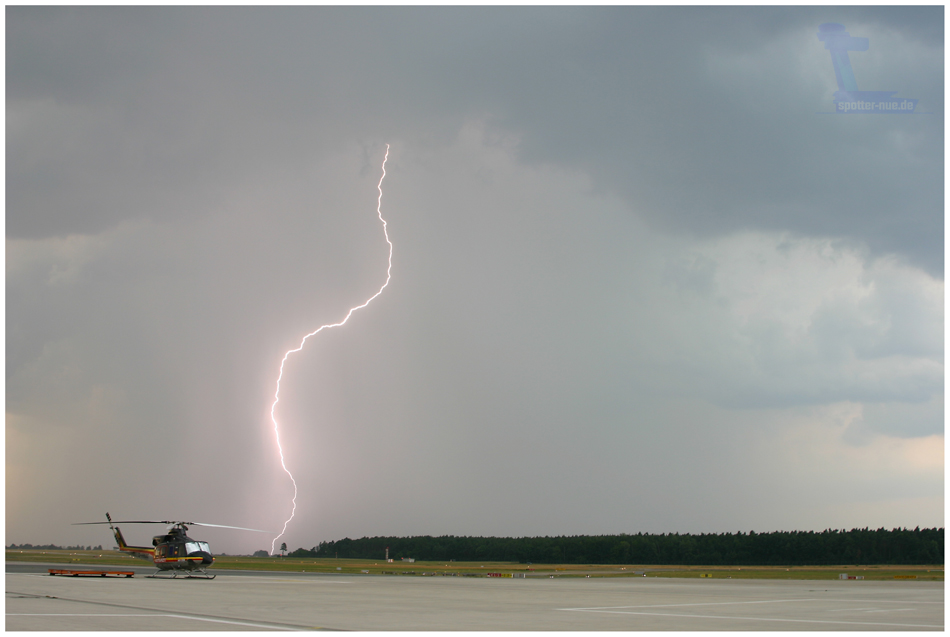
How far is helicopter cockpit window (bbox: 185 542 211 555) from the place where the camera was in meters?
50.3

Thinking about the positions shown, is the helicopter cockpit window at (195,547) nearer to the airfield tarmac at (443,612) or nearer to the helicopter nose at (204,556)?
the helicopter nose at (204,556)

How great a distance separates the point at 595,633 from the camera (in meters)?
17.9

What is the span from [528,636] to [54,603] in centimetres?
1754

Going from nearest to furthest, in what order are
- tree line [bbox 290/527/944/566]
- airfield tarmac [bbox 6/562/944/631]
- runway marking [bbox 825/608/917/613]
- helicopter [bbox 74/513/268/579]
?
airfield tarmac [bbox 6/562/944/631] → runway marking [bbox 825/608/917/613] → helicopter [bbox 74/513/268/579] → tree line [bbox 290/527/944/566]

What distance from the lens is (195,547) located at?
50.7 meters

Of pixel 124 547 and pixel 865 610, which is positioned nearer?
pixel 865 610

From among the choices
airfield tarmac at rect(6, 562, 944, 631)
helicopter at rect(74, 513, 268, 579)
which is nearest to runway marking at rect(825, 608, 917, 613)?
airfield tarmac at rect(6, 562, 944, 631)

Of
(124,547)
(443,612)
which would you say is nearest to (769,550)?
(124,547)

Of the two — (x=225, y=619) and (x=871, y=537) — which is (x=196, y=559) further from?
(x=871, y=537)

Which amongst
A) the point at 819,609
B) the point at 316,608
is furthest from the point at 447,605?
the point at 819,609

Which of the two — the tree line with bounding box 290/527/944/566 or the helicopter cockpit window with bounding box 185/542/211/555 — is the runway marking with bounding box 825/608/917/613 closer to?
the helicopter cockpit window with bounding box 185/542/211/555

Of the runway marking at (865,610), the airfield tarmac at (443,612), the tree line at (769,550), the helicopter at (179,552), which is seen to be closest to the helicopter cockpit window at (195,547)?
the helicopter at (179,552)

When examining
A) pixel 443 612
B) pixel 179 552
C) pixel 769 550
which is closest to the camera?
pixel 443 612

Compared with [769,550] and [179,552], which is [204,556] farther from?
[769,550]
